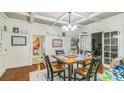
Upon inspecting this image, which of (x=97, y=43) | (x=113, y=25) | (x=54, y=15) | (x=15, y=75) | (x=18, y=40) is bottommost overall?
(x=15, y=75)

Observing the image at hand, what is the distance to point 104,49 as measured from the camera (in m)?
3.73

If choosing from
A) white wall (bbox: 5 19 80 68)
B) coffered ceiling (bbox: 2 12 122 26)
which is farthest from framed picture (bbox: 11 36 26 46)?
coffered ceiling (bbox: 2 12 122 26)

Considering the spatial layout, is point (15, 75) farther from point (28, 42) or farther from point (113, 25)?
point (113, 25)

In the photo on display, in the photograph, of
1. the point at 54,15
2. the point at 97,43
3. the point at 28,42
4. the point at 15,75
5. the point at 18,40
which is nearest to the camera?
the point at 15,75

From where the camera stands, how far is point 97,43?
13.6 feet

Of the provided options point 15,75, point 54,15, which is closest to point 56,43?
point 54,15

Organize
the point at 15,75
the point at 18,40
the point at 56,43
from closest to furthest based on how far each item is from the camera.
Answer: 1. the point at 15,75
2. the point at 18,40
3. the point at 56,43

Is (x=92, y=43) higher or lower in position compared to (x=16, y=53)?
higher

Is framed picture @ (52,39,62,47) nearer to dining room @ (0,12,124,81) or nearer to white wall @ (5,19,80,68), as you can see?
dining room @ (0,12,124,81)

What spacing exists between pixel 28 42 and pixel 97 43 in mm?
3096
